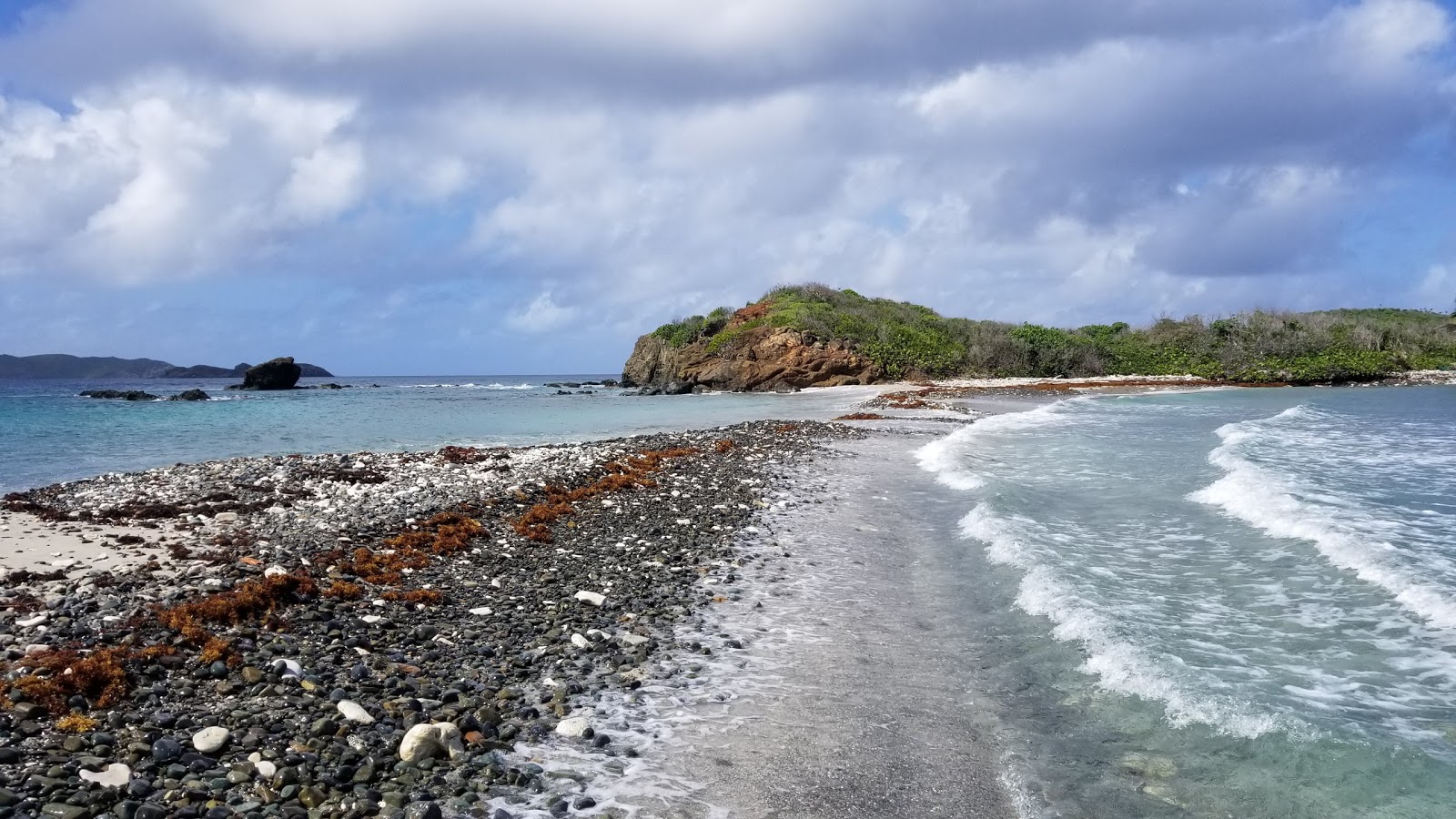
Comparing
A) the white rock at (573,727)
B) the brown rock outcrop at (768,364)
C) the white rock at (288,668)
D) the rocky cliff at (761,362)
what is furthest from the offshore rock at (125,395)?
the white rock at (573,727)

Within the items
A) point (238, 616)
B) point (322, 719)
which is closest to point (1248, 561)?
point (322, 719)

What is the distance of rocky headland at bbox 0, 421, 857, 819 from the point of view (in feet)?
14.9

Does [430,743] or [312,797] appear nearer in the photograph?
[312,797]

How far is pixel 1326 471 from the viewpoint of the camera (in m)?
16.4

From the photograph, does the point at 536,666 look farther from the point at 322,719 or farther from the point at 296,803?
the point at 296,803

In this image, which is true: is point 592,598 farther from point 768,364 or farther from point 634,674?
point 768,364

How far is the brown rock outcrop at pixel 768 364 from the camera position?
6369cm

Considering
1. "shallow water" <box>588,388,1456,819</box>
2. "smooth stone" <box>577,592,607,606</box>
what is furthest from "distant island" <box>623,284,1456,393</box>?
"smooth stone" <box>577,592,607,606</box>

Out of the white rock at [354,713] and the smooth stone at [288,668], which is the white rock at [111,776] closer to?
the white rock at [354,713]

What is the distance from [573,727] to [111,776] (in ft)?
8.53

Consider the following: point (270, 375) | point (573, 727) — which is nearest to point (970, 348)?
point (573, 727)

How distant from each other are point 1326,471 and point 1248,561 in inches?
352

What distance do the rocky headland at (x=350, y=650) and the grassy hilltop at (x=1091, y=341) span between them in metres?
55.1

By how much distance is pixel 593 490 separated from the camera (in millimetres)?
14219
